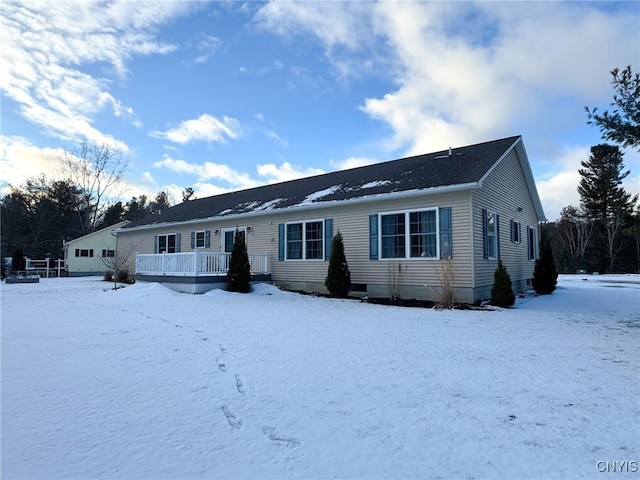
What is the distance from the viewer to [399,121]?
1563cm

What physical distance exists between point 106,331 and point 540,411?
633cm

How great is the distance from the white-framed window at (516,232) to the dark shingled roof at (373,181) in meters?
3.13

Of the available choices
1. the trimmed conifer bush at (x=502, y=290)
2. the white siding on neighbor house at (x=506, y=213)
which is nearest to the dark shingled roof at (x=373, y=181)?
the white siding on neighbor house at (x=506, y=213)

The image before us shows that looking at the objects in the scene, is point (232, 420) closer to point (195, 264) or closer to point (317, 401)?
point (317, 401)

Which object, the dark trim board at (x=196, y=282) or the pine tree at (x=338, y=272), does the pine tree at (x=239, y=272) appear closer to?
the dark trim board at (x=196, y=282)

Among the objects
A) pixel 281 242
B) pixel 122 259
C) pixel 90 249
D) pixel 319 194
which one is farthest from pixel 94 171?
pixel 319 194

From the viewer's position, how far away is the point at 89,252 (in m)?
27.6

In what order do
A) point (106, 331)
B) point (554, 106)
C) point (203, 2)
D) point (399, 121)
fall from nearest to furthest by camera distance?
point (106, 331)
point (203, 2)
point (554, 106)
point (399, 121)

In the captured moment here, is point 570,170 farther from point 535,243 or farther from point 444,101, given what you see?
point 444,101

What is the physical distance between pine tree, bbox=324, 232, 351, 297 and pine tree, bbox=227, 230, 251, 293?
9.43ft

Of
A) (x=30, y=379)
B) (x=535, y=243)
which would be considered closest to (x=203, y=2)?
(x=30, y=379)

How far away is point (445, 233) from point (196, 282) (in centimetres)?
799

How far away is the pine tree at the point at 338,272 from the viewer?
11.7m

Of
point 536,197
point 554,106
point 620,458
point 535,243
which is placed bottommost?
point 620,458
